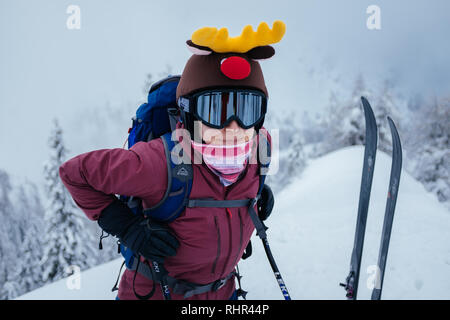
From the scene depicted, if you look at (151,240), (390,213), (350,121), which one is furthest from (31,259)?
(350,121)

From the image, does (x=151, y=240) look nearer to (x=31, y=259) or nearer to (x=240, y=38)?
(x=240, y=38)

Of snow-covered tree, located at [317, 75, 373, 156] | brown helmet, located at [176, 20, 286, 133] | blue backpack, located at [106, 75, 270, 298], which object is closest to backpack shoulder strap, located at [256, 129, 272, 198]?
blue backpack, located at [106, 75, 270, 298]

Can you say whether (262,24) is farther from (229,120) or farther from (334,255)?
(334,255)

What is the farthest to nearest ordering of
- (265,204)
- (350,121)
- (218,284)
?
1. (350,121)
2. (265,204)
3. (218,284)

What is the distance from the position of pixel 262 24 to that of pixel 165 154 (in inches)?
41.4

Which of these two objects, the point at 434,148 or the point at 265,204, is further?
the point at 434,148

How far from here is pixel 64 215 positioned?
11195 millimetres

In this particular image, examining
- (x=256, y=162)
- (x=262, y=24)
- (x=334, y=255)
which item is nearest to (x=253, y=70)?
(x=262, y=24)

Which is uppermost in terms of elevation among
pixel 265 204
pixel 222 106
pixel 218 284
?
pixel 222 106

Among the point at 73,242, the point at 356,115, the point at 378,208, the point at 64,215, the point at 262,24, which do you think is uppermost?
the point at 262,24

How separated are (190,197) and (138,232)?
0.42 meters

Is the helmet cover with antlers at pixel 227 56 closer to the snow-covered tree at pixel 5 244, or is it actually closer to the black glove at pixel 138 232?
the black glove at pixel 138 232

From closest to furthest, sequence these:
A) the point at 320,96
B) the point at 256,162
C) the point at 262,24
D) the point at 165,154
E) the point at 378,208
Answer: the point at 262,24
the point at 165,154
the point at 256,162
the point at 378,208
the point at 320,96

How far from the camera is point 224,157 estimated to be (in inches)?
71.3
